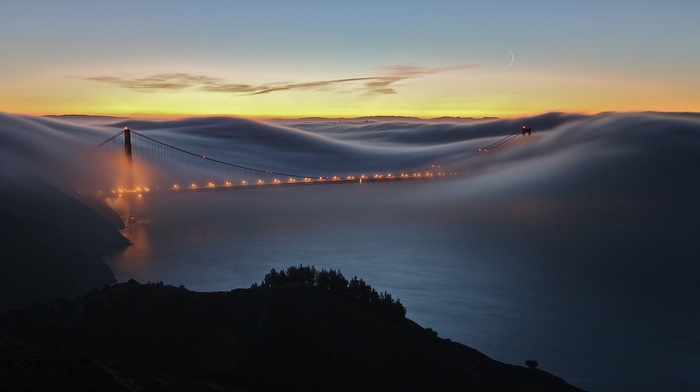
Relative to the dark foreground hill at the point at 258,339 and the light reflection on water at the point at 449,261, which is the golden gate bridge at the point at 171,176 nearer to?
the light reflection on water at the point at 449,261

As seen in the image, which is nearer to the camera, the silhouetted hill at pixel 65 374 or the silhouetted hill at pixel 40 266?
the silhouetted hill at pixel 65 374

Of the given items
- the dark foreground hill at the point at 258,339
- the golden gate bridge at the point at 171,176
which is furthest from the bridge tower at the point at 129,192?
the dark foreground hill at the point at 258,339

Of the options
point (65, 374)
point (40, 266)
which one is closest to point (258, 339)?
point (65, 374)

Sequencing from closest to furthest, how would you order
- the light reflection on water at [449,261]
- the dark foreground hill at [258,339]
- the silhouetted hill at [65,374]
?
the silhouetted hill at [65,374] → the dark foreground hill at [258,339] → the light reflection on water at [449,261]

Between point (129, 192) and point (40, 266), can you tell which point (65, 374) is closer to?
point (40, 266)

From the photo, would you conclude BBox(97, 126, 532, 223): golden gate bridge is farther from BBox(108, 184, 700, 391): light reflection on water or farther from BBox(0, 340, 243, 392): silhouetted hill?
BBox(0, 340, 243, 392): silhouetted hill

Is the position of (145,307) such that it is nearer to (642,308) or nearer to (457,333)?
(457,333)

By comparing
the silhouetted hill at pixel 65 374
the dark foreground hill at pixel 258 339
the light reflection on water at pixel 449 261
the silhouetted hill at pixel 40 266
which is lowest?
the light reflection on water at pixel 449 261
